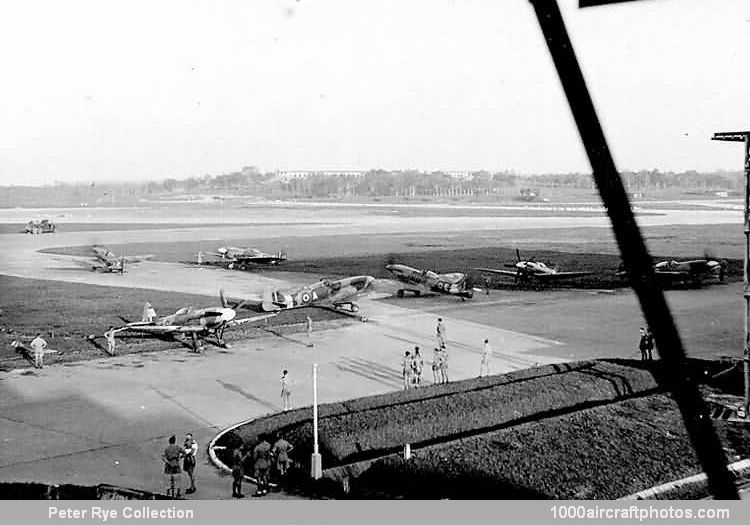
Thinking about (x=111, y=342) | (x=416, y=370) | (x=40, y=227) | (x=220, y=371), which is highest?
(x=40, y=227)

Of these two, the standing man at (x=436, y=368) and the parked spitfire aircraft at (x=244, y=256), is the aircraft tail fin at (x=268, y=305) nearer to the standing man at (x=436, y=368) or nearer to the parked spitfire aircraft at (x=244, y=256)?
the standing man at (x=436, y=368)

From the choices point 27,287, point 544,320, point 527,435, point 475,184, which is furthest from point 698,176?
point 527,435

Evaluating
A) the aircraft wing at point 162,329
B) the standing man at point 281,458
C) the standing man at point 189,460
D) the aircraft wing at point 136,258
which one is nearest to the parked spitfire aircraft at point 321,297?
the aircraft wing at point 162,329

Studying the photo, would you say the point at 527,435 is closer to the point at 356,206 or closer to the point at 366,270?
the point at 366,270

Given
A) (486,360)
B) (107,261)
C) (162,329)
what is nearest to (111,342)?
(162,329)

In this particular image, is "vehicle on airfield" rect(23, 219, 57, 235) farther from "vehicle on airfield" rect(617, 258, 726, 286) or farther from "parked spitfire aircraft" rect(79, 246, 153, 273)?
"vehicle on airfield" rect(617, 258, 726, 286)

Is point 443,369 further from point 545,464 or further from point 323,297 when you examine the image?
point 323,297
